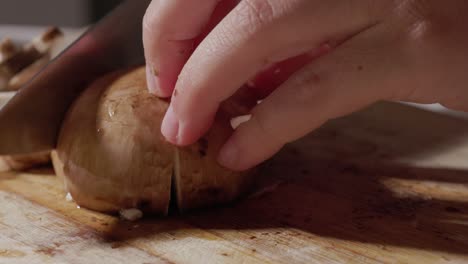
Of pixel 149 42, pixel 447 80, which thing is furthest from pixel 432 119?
pixel 149 42

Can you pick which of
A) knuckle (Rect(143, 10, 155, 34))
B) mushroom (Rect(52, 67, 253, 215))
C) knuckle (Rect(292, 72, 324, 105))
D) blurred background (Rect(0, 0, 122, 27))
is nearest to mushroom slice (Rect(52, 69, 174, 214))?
mushroom (Rect(52, 67, 253, 215))

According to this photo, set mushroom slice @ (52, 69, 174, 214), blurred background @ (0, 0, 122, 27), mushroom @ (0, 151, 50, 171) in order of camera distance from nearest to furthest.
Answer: mushroom slice @ (52, 69, 174, 214) < mushroom @ (0, 151, 50, 171) < blurred background @ (0, 0, 122, 27)

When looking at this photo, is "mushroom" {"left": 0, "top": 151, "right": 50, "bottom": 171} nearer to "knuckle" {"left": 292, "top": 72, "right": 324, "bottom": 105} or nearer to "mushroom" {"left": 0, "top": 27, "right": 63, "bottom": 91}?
"mushroom" {"left": 0, "top": 27, "right": 63, "bottom": 91}

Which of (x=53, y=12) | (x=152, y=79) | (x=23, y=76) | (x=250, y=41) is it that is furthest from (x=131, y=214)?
(x=53, y=12)

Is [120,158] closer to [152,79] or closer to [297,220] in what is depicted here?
[152,79]

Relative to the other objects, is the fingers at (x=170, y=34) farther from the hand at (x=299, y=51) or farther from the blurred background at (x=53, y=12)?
the blurred background at (x=53, y=12)

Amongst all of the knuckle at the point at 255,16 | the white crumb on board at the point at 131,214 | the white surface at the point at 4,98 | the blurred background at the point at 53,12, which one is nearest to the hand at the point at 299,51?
the knuckle at the point at 255,16

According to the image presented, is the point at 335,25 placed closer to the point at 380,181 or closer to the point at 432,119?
the point at 380,181
